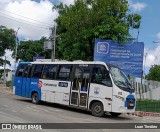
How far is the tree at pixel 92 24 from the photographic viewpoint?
25.3m

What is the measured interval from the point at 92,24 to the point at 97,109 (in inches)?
389

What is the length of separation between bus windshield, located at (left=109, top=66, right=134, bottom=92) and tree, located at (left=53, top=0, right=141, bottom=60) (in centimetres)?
770

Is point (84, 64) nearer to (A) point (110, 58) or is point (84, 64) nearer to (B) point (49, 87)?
(B) point (49, 87)

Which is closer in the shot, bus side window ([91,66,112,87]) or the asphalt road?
the asphalt road

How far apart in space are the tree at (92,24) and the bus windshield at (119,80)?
303 inches

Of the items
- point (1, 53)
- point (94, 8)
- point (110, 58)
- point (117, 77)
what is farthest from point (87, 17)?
point (1, 53)

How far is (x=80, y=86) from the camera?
18.5m

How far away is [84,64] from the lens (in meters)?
18.7

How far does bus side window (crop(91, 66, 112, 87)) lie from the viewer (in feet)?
56.3

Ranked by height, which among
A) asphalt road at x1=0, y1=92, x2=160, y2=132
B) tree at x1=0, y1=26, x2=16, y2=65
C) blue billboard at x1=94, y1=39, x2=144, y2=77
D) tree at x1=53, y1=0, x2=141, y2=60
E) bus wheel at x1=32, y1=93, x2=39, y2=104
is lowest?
asphalt road at x1=0, y1=92, x2=160, y2=132

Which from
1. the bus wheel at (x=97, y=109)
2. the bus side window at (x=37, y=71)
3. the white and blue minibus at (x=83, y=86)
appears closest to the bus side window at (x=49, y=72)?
the white and blue minibus at (x=83, y=86)

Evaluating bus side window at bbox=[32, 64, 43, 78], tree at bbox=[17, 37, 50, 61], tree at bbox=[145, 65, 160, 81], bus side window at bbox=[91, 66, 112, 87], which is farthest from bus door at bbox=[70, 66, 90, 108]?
tree at bbox=[145, 65, 160, 81]

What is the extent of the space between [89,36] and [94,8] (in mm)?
2209

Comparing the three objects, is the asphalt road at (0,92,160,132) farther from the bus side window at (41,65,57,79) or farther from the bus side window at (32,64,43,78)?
the bus side window at (41,65,57,79)
